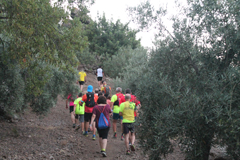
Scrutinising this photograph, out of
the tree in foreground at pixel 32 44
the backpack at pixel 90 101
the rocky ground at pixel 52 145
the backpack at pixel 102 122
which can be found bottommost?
the rocky ground at pixel 52 145

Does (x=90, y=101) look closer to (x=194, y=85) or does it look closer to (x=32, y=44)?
(x=32, y=44)

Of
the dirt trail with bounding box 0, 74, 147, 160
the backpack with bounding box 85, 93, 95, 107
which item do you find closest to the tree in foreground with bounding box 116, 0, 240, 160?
the dirt trail with bounding box 0, 74, 147, 160

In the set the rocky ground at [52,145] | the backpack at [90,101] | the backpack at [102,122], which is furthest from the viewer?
the backpack at [90,101]

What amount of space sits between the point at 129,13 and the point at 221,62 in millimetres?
2853

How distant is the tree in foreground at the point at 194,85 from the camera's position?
159 inches

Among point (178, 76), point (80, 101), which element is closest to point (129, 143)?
point (80, 101)

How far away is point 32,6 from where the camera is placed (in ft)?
18.4

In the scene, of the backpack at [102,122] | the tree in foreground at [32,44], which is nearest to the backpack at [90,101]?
the backpack at [102,122]

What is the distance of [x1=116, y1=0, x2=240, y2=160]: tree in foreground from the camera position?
4.03 meters

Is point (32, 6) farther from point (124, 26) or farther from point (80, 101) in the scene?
point (124, 26)

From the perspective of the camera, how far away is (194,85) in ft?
16.7

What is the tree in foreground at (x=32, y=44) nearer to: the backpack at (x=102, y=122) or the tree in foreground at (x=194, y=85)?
the backpack at (x=102, y=122)

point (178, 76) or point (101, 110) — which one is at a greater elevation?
point (178, 76)

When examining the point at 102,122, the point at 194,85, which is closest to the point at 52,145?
the point at 102,122
